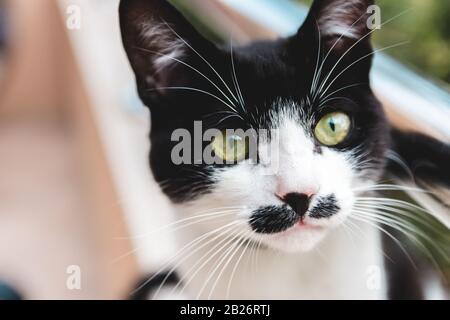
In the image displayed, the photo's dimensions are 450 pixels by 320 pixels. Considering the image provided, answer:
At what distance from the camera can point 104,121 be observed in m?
0.80

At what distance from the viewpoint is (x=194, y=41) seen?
474 millimetres

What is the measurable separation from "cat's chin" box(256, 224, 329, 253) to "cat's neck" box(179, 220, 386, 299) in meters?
0.01

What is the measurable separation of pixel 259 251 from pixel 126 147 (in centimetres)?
27

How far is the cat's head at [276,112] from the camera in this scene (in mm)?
468

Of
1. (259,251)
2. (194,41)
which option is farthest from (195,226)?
(194,41)

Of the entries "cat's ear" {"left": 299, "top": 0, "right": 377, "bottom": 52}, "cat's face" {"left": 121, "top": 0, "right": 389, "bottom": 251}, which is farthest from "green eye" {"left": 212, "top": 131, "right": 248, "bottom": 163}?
"cat's ear" {"left": 299, "top": 0, "right": 377, "bottom": 52}

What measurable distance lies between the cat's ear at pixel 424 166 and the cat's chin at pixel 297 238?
83mm

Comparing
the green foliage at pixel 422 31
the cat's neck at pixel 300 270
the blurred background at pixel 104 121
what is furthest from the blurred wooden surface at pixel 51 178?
the green foliage at pixel 422 31

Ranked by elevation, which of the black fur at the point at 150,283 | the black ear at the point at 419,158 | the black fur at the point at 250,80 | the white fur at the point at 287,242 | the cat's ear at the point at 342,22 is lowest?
the black fur at the point at 150,283

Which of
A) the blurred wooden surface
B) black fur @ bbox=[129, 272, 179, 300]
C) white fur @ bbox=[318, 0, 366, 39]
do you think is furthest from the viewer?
the blurred wooden surface

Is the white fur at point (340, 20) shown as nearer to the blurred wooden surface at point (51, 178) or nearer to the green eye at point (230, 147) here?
the green eye at point (230, 147)

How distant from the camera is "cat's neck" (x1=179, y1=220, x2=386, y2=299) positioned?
1.68 feet

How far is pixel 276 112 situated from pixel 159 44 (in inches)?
4.4

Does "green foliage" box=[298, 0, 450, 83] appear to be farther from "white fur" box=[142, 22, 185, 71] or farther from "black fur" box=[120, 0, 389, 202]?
"white fur" box=[142, 22, 185, 71]
